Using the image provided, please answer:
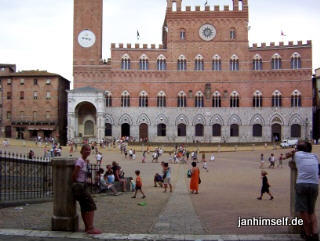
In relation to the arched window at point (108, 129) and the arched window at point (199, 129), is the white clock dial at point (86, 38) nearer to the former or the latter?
the arched window at point (108, 129)

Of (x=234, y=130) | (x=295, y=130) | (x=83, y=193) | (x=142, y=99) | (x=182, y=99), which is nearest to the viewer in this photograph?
(x=83, y=193)

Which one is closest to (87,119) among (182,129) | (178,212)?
(182,129)

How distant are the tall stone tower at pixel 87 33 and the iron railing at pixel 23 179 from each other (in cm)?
4853

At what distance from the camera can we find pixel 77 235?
8.62 m

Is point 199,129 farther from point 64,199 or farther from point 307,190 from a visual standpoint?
point 307,190

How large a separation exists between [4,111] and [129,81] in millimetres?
21805

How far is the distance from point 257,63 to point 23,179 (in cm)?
5272

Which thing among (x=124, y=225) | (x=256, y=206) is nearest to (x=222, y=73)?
(x=256, y=206)

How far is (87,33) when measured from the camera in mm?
62656

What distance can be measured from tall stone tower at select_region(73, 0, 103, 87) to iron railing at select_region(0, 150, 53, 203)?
159 feet

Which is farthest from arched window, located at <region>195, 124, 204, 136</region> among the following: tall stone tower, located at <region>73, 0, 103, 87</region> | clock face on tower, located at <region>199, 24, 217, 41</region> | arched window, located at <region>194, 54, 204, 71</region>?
tall stone tower, located at <region>73, 0, 103, 87</region>

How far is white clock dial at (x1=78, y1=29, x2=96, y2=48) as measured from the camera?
62.5 metres

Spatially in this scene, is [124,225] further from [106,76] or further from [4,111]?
[4,111]

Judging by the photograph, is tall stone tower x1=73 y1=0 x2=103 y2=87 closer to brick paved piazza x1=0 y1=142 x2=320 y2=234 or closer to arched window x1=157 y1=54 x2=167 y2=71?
arched window x1=157 y1=54 x2=167 y2=71
